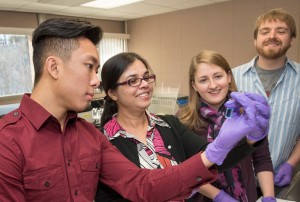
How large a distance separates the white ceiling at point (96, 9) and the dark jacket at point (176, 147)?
10.4 ft

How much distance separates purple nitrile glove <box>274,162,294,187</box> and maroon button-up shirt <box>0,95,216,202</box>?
3.22ft

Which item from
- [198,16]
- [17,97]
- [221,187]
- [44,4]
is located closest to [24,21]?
[44,4]

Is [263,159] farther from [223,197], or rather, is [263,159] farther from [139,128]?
[139,128]

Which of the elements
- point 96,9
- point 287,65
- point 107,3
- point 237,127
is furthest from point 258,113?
point 96,9

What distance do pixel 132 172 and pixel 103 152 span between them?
15 centimetres

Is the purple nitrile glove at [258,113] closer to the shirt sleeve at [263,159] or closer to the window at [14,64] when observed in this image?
the shirt sleeve at [263,159]

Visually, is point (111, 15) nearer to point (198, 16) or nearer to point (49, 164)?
point (198, 16)

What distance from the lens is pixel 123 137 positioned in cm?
119

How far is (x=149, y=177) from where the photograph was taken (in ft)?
3.28

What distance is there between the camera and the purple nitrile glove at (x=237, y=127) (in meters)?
0.92

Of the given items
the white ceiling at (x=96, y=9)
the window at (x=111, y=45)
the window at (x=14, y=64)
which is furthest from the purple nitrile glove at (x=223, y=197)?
the window at (x=111, y=45)

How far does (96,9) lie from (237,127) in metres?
4.14

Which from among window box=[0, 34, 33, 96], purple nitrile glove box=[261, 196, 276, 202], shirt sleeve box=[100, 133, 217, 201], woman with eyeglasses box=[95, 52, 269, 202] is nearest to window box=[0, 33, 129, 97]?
window box=[0, 34, 33, 96]

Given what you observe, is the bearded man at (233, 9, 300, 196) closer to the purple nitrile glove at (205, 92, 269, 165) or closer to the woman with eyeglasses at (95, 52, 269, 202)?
the woman with eyeglasses at (95, 52, 269, 202)
